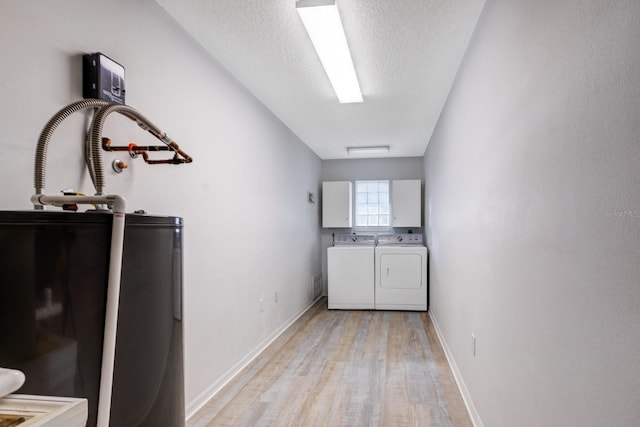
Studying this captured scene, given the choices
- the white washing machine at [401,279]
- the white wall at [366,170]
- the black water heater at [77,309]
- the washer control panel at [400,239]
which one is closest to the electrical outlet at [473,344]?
the black water heater at [77,309]

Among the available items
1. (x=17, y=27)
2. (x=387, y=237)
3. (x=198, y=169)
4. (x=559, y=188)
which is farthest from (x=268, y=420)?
(x=387, y=237)

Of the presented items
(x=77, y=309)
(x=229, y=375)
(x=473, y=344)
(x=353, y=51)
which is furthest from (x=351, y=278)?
(x=77, y=309)

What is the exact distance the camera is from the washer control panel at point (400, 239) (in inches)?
243

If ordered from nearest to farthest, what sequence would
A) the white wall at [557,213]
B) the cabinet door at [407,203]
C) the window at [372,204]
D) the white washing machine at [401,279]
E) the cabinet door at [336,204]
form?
1. the white wall at [557,213]
2. the white washing machine at [401,279]
3. the cabinet door at [407,203]
4. the cabinet door at [336,204]
5. the window at [372,204]

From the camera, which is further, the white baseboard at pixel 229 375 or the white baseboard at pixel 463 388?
the white baseboard at pixel 229 375

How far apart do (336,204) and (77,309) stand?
5.40 meters

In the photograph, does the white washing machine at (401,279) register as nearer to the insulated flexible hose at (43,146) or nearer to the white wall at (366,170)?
the white wall at (366,170)

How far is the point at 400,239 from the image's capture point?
6.25 metres

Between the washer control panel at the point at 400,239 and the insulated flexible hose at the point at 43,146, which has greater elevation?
the insulated flexible hose at the point at 43,146

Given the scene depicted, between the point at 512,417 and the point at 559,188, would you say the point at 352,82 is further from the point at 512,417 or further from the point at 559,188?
the point at 512,417

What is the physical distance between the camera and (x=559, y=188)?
44.0 inches

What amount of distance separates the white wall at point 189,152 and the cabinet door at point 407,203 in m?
2.17

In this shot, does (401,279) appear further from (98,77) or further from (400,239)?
(98,77)

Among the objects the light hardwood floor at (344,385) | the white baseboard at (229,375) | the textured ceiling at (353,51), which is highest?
the textured ceiling at (353,51)
